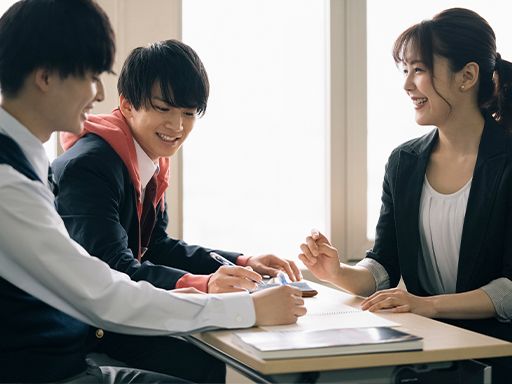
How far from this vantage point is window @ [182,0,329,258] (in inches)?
125

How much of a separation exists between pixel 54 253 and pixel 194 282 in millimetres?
515

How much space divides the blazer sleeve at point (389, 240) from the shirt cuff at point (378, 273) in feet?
0.10

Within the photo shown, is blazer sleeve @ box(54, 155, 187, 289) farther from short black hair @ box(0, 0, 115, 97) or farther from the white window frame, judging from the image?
the white window frame

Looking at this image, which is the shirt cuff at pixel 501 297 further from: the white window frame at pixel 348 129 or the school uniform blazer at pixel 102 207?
the white window frame at pixel 348 129

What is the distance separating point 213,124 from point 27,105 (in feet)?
5.44

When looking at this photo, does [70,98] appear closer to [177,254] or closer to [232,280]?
[232,280]

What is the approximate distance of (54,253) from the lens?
1.44 metres

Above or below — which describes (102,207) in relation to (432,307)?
above

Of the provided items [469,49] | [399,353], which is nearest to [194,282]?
[399,353]

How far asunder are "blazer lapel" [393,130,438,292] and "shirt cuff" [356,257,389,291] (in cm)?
6

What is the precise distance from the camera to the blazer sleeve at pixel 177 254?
2.35 m

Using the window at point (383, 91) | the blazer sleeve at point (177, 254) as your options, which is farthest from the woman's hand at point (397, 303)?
the window at point (383, 91)

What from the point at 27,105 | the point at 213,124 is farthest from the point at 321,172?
the point at 27,105

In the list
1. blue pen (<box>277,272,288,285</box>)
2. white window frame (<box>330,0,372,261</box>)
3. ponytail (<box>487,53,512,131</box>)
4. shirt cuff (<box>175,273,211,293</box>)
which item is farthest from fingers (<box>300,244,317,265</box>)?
white window frame (<box>330,0,372,261</box>)
